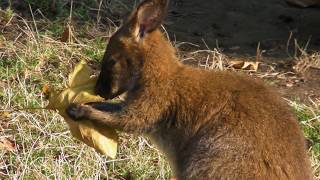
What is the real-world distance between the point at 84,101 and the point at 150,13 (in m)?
0.63

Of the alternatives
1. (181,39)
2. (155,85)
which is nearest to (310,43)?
A: (181,39)

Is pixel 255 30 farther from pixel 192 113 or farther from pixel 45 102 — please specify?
pixel 192 113

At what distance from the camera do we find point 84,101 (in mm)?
4809

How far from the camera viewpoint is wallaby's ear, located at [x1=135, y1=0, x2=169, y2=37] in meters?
4.57

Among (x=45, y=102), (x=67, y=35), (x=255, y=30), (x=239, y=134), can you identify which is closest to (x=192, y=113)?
(x=239, y=134)

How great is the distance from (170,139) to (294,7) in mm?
4119

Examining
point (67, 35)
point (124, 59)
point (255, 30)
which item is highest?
point (124, 59)

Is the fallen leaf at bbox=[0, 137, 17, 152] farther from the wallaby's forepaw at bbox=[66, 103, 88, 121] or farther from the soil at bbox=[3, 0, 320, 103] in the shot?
the soil at bbox=[3, 0, 320, 103]

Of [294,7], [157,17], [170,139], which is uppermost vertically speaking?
[157,17]

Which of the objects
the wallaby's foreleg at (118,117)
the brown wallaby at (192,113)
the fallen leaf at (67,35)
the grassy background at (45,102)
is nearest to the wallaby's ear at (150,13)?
the brown wallaby at (192,113)

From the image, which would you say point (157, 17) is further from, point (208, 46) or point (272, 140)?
point (208, 46)

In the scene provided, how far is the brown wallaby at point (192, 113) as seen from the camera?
14.7ft

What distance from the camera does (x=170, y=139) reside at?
4789 mm

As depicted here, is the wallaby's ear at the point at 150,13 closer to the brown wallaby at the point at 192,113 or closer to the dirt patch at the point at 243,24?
the brown wallaby at the point at 192,113
